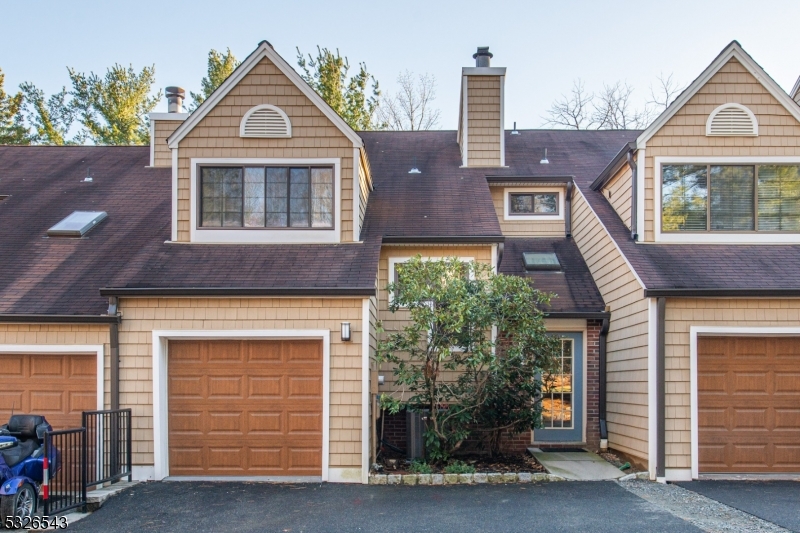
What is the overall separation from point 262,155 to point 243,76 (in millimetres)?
1327

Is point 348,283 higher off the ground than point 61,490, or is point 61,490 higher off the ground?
point 348,283

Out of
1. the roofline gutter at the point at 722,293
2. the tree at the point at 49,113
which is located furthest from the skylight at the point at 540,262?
the tree at the point at 49,113

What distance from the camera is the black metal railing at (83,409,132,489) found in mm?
8297

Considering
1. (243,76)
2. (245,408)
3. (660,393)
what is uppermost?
(243,76)

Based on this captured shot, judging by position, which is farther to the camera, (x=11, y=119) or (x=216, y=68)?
(x=216, y=68)

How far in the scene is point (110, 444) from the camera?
8523mm

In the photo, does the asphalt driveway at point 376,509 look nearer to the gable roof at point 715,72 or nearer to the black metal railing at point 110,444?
the black metal railing at point 110,444

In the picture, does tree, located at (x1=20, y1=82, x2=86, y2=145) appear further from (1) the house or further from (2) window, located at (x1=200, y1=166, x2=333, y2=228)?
(2) window, located at (x1=200, y1=166, x2=333, y2=228)

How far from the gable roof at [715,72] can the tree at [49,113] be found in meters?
24.6

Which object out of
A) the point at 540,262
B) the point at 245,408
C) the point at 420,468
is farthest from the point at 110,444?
the point at 540,262

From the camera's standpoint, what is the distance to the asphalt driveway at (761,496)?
272 inches

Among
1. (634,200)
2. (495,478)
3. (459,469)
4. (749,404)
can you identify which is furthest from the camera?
(634,200)

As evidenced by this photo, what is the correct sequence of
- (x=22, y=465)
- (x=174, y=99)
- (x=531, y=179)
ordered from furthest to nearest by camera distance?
1. (x=174, y=99)
2. (x=531, y=179)
3. (x=22, y=465)

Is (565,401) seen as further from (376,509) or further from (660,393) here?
(376,509)
